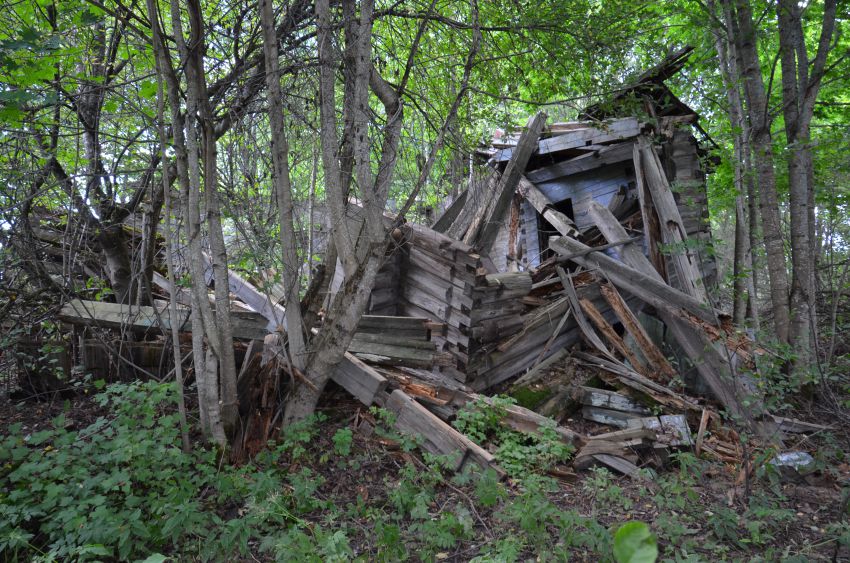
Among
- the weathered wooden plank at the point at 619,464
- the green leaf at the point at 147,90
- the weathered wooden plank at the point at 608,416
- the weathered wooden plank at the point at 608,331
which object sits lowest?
the weathered wooden plank at the point at 619,464

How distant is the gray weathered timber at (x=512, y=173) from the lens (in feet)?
22.6

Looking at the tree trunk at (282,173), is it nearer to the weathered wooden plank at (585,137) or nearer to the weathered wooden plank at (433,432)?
the weathered wooden plank at (433,432)

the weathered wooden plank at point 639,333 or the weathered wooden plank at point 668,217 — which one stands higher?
the weathered wooden plank at point 668,217

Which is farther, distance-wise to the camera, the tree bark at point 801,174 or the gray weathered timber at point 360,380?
the tree bark at point 801,174

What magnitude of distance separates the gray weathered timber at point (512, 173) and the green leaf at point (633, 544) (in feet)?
20.2

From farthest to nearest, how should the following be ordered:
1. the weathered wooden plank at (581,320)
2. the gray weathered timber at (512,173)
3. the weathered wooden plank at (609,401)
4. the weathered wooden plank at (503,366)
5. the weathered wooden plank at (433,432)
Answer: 1. the gray weathered timber at (512,173)
2. the weathered wooden plank at (581,320)
3. the weathered wooden plank at (503,366)
4. the weathered wooden plank at (609,401)
5. the weathered wooden plank at (433,432)

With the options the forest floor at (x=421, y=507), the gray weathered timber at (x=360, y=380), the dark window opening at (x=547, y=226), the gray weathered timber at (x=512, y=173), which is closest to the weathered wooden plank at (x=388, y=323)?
the gray weathered timber at (x=360, y=380)

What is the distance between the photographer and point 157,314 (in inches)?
190

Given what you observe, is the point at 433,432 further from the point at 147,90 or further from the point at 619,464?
the point at 147,90

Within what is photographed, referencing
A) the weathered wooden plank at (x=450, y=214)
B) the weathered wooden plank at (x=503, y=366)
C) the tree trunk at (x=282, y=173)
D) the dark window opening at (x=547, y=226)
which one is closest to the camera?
the tree trunk at (x=282, y=173)

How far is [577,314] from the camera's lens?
6676 millimetres

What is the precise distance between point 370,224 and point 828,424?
16.6 ft

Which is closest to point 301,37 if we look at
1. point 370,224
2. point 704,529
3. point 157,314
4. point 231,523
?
point 370,224

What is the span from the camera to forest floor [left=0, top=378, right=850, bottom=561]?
3104 millimetres
